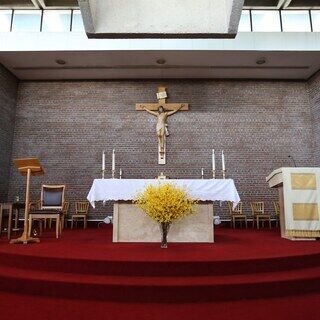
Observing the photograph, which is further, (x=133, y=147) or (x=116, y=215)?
(x=133, y=147)

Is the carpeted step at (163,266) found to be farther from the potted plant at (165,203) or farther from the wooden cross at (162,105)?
the wooden cross at (162,105)

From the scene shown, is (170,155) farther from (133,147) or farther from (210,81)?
(210,81)

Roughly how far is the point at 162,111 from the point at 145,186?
15.9 feet

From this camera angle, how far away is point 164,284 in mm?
3201

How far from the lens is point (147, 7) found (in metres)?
5.87

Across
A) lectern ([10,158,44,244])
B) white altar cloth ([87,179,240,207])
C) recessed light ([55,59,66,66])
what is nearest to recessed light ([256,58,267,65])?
white altar cloth ([87,179,240,207])

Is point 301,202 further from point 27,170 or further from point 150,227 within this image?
point 27,170

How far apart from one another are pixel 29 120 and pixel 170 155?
4.40 metres

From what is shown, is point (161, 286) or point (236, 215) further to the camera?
point (236, 215)

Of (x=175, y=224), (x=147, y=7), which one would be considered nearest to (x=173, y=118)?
(x=147, y=7)

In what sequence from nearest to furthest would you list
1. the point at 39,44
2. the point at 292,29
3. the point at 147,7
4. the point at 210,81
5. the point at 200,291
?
1. the point at 200,291
2. the point at 147,7
3. the point at 39,44
4. the point at 292,29
5. the point at 210,81

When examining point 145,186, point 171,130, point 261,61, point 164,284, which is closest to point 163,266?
→ point 164,284

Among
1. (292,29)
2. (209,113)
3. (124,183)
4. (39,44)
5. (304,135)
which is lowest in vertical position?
(124,183)

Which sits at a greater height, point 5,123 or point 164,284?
point 5,123
